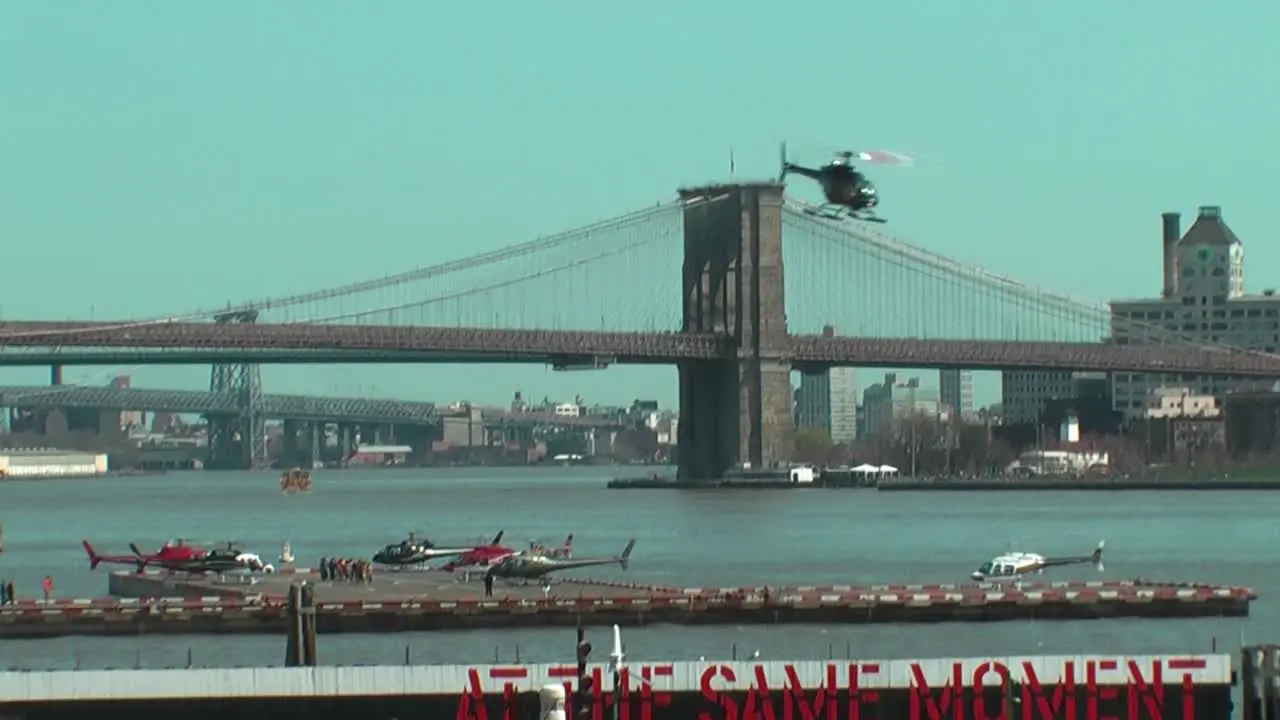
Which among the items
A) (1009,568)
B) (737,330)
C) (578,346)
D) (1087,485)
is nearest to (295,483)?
(737,330)

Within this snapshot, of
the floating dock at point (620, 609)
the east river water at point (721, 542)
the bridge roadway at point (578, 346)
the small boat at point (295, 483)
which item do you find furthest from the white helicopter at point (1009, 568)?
the small boat at point (295, 483)

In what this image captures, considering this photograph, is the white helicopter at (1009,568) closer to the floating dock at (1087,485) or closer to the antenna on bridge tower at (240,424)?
the floating dock at (1087,485)

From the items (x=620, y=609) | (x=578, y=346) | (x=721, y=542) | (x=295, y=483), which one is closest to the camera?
(x=620, y=609)

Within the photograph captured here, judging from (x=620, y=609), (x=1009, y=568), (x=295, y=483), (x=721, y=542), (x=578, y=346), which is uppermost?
(x=578, y=346)

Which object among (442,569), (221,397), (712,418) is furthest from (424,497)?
(221,397)

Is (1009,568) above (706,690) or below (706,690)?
above

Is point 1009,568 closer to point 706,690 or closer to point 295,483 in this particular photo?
point 706,690
